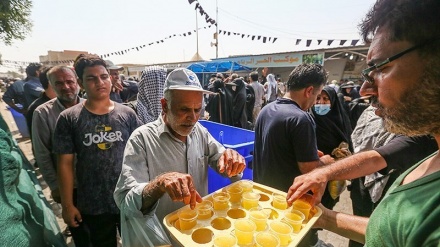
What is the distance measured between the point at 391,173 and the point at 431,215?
72.2 inches

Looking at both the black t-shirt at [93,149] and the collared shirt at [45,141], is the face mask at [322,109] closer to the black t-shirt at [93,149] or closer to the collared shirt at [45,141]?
the black t-shirt at [93,149]

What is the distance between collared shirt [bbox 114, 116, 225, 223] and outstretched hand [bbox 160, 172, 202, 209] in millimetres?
234

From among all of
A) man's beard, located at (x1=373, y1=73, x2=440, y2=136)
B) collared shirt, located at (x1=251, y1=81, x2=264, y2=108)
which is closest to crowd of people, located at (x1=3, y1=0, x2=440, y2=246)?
man's beard, located at (x1=373, y1=73, x2=440, y2=136)

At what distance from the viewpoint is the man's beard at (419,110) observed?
735mm

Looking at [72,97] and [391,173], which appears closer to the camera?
[391,173]

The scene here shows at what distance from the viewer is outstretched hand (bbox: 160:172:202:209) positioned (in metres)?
1.15

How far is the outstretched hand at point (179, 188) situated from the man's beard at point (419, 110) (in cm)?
103

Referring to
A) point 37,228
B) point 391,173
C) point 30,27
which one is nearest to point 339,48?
point 391,173

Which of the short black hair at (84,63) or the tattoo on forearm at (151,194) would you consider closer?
the tattoo on forearm at (151,194)

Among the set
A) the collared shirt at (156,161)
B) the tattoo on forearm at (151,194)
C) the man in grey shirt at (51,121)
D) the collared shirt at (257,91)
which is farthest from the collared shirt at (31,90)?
the collared shirt at (257,91)

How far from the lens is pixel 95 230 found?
2217mm

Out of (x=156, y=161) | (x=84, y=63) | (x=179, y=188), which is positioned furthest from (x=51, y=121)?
(x=179, y=188)

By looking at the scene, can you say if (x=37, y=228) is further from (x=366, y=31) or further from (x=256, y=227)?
(x=366, y=31)

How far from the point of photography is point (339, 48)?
13.0 meters
